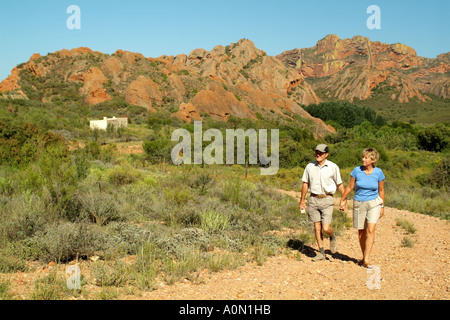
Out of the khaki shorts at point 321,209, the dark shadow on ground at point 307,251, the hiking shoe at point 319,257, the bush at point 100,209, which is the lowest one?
the dark shadow on ground at point 307,251

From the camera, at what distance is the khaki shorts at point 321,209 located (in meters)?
4.95

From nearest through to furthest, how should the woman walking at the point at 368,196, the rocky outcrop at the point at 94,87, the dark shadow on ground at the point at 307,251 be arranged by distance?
the woman walking at the point at 368,196, the dark shadow on ground at the point at 307,251, the rocky outcrop at the point at 94,87

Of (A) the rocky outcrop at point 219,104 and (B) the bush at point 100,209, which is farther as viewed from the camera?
(A) the rocky outcrop at point 219,104

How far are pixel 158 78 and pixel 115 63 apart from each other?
7151mm

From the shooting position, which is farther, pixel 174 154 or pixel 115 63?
pixel 115 63

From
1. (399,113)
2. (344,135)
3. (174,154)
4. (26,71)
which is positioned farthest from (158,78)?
(399,113)

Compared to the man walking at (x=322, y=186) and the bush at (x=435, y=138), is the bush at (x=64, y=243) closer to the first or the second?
the man walking at (x=322, y=186)

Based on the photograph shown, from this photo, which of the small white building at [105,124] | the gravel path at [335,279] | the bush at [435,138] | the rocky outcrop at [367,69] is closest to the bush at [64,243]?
the gravel path at [335,279]

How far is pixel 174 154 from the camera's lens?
2194 centimetres

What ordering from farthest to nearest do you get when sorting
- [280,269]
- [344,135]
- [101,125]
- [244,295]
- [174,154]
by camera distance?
[344,135] < [101,125] < [174,154] < [280,269] < [244,295]

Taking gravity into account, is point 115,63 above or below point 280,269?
above

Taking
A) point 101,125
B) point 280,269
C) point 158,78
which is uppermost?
point 158,78

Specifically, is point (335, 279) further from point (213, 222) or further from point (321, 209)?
point (213, 222)
